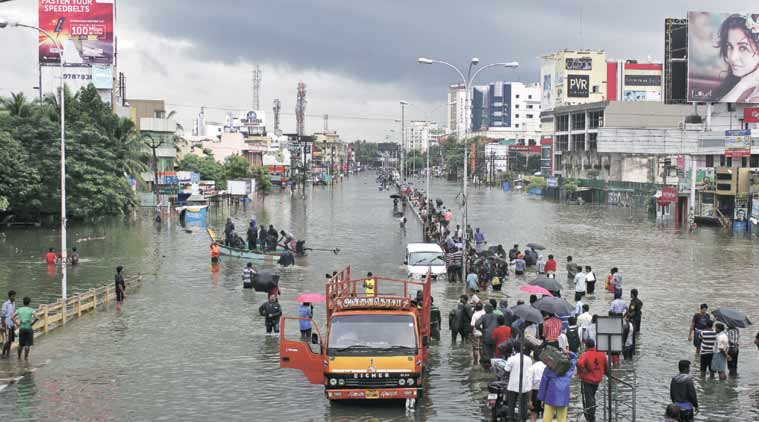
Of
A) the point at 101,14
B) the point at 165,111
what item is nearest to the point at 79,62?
the point at 101,14

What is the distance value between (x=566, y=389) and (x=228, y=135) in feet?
451

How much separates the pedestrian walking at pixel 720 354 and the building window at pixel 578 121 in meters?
105

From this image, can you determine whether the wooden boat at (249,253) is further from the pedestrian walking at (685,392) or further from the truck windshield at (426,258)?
the pedestrian walking at (685,392)

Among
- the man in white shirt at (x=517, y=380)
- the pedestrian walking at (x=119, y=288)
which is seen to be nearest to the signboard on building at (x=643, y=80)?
the pedestrian walking at (x=119, y=288)

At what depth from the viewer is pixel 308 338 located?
68.4ft

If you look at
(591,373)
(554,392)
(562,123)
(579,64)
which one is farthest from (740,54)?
(579,64)

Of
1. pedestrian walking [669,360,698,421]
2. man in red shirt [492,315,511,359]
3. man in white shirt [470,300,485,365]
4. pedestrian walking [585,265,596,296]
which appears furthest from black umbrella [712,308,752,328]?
pedestrian walking [585,265,596,296]

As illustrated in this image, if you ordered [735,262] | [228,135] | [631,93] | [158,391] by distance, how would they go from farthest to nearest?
[631,93] < [228,135] < [735,262] < [158,391]

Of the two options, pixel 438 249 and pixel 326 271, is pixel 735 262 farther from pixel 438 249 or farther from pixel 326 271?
pixel 326 271

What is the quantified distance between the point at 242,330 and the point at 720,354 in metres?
11.3

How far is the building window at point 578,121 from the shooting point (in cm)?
11971

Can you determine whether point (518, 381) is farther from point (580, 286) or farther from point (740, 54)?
point (740, 54)

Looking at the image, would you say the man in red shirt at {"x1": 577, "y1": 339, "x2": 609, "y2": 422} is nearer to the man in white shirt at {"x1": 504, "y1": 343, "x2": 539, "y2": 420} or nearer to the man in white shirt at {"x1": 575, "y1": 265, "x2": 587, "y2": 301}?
the man in white shirt at {"x1": 504, "y1": 343, "x2": 539, "y2": 420}

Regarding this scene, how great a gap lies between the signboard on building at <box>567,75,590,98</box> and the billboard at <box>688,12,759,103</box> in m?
86.4
